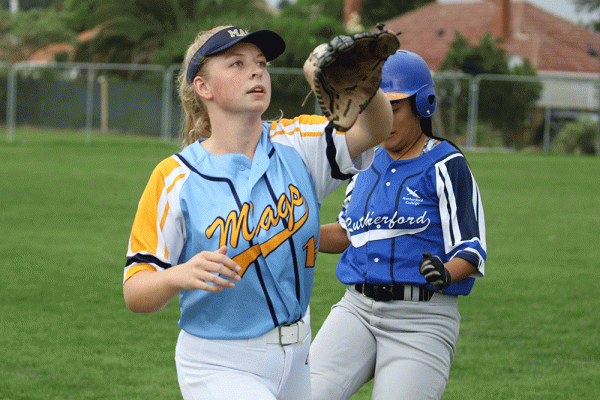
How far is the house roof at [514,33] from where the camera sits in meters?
38.6

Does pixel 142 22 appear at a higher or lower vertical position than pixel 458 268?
higher

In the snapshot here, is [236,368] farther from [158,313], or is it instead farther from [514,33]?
[514,33]

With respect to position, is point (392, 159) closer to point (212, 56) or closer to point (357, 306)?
point (357, 306)

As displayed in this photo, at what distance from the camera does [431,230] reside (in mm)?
3357

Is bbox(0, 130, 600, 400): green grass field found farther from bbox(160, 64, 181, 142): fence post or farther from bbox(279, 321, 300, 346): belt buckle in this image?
bbox(160, 64, 181, 142): fence post

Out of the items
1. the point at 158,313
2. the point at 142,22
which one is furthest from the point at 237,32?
the point at 142,22

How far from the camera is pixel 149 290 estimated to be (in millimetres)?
2529

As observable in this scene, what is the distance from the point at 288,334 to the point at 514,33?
40410 millimetres

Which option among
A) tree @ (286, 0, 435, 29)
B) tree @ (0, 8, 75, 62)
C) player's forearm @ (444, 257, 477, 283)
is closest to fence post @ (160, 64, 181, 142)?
tree @ (286, 0, 435, 29)

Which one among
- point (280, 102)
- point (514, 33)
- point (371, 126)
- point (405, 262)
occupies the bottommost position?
point (280, 102)

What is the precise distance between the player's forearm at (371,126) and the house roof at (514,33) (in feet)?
117

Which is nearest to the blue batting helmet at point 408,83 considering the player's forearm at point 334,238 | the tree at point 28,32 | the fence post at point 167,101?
the player's forearm at point 334,238

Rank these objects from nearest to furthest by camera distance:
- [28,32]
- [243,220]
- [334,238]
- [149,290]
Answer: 1. [149,290]
2. [243,220]
3. [334,238]
4. [28,32]

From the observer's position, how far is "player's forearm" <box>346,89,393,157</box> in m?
2.59
